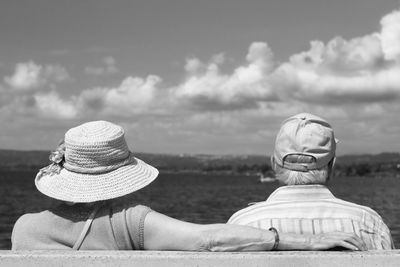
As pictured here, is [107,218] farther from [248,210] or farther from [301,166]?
[301,166]

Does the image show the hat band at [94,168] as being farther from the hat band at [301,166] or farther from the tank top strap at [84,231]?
the hat band at [301,166]

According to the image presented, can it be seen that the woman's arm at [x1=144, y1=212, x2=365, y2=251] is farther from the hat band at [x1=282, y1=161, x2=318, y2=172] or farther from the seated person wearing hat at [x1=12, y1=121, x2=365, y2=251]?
the hat band at [x1=282, y1=161, x2=318, y2=172]

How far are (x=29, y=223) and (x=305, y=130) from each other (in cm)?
128

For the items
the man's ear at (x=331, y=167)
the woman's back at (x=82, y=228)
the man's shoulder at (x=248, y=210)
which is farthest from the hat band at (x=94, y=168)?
the man's ear at (x=331, y=167)

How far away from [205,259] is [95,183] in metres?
0.67

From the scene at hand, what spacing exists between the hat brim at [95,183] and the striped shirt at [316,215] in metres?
0.58

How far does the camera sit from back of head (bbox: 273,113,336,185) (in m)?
2.93

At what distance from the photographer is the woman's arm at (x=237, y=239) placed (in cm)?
231

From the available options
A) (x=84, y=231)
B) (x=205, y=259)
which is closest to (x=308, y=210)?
(x=205, y=259)

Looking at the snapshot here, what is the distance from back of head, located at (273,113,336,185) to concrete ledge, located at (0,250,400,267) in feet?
2.57

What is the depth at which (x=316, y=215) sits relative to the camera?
9.50 ft

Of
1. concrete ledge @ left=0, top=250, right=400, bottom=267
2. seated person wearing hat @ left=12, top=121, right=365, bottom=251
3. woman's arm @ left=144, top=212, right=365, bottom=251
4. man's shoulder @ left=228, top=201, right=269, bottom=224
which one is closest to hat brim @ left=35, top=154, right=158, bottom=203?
seated person wearing hat @ left=12, top=121, right=365, bottom=251

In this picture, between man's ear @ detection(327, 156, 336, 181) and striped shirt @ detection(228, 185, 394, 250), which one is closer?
striped shirt @ detection(228, 185, 394, 250)

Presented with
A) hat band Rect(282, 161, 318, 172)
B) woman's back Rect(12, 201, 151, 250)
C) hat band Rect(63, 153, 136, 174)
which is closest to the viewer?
woman's back Rect(12, 201, 151, 250)
